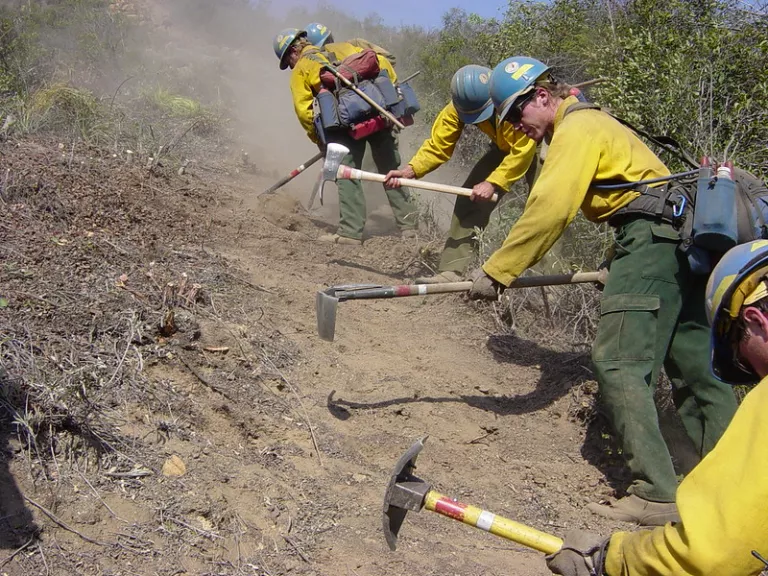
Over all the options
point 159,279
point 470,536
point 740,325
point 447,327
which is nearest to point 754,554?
point 740,325

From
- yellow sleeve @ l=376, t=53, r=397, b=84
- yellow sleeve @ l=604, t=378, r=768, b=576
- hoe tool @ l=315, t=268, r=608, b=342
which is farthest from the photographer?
yellow sleeve @ l=376, t=53, r=397, b=84

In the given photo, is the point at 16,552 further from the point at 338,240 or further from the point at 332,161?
the point at 338,240

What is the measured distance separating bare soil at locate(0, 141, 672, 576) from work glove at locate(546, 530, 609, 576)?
104cm

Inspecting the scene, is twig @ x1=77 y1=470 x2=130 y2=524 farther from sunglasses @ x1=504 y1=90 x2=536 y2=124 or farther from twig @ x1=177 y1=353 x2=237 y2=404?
sunglasses @ x1=504 y1=90 x2=536 y2=124

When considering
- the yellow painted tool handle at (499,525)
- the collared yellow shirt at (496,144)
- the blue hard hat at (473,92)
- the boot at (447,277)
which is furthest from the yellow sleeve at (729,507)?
the boot at (447,277)

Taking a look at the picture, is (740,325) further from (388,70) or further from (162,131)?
(162,131)

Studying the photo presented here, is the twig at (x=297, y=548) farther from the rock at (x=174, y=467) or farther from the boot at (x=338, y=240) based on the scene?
the boot at (x=338, y=240)

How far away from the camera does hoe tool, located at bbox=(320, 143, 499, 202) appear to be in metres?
5.36

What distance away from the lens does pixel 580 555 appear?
206 cm

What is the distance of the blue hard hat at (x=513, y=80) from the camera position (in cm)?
367

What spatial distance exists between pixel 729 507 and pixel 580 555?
68 centimetres

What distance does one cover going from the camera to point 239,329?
14.0 feet

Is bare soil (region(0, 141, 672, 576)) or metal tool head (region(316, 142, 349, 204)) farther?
metal tool head (region(316, 142, 349, 204))

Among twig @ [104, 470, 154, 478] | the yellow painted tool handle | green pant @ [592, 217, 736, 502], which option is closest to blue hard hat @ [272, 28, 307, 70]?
green pant @ [592, 217, 736, 502]
